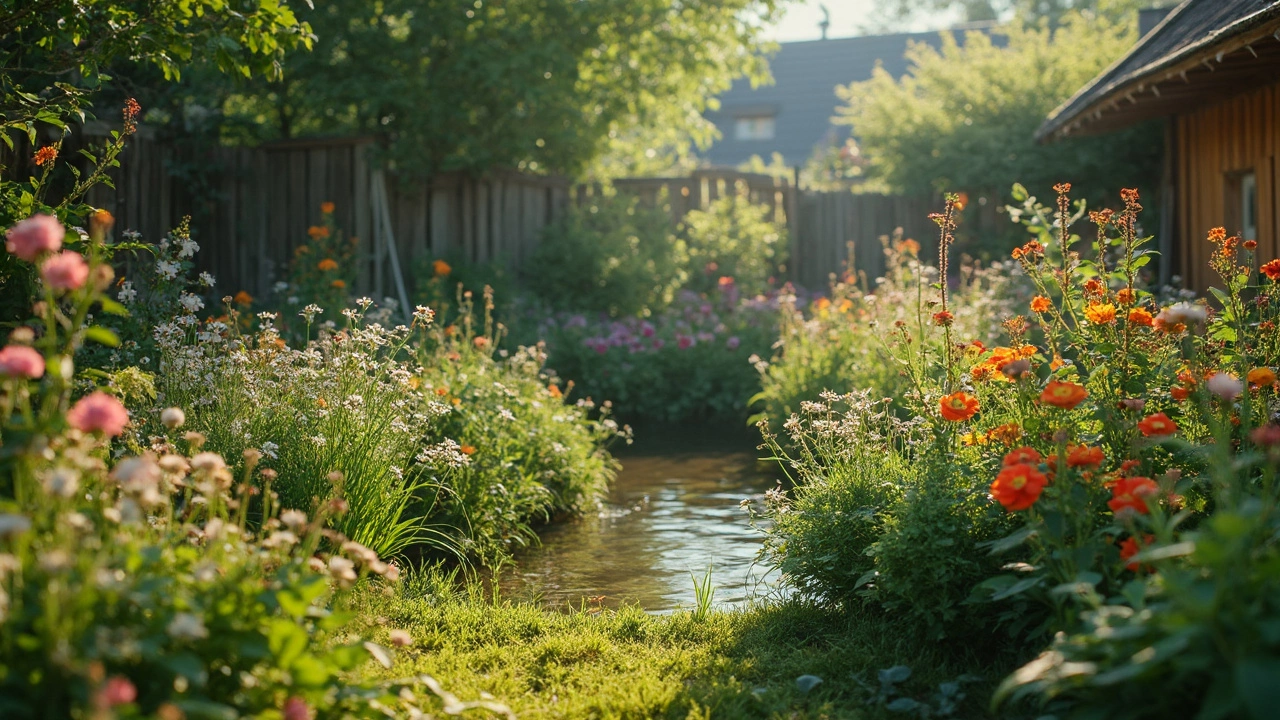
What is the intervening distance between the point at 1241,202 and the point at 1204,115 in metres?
0.73

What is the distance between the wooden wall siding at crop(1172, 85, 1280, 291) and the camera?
7020 millimetres

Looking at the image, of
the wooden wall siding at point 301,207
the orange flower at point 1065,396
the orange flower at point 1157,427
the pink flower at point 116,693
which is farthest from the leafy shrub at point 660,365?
the pink flower at point 116,693

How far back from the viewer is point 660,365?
10047 millimetres

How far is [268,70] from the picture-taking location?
509 cm

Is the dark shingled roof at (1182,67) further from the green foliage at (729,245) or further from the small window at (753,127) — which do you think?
the small window at (753,127)

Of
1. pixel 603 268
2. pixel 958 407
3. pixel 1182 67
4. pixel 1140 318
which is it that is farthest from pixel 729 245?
pixel 958 407

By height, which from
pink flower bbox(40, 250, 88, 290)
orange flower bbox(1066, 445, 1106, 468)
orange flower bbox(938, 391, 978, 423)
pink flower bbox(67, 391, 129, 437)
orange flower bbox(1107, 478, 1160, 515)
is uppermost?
pink flower bbox(40, 250, 88, 290)

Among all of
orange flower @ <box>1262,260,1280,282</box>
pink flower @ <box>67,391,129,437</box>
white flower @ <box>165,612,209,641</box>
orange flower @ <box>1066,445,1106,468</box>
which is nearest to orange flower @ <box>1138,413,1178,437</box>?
orange flower @ <box>1066,445,1106,468</box>

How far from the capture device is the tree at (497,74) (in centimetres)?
1004

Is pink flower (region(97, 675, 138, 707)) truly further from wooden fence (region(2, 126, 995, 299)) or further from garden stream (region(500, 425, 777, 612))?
wooden fence (region(2, 126, 995, 299))

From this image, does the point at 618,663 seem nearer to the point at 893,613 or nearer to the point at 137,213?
the point at 893,613

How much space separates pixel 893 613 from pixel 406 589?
181cm

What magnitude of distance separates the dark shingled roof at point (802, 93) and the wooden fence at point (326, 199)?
20024 mm

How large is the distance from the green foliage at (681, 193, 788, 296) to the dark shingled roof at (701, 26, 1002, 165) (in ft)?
63.6
